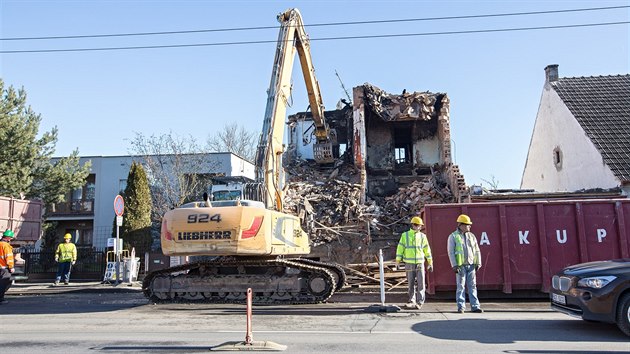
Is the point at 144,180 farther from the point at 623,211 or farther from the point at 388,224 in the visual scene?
the point at 623,211

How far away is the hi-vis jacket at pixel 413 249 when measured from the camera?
10.0m

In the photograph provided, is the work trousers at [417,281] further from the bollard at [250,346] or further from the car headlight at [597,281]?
the bollard at [250,346]

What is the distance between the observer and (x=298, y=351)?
245 inches

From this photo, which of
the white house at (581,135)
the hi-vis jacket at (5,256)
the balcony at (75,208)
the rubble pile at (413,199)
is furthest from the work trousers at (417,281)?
the balcony at (75,208)

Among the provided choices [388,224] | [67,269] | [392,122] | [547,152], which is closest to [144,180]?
[67,269]

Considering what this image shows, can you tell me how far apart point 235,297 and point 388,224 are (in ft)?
33.2

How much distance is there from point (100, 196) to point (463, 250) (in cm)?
2383

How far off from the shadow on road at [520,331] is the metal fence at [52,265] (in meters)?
16.0

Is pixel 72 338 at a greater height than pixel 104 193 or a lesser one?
lesser

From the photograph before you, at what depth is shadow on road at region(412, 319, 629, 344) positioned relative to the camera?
691 cm

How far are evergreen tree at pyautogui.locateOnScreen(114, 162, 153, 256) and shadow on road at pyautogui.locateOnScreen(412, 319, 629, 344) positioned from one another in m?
15.5

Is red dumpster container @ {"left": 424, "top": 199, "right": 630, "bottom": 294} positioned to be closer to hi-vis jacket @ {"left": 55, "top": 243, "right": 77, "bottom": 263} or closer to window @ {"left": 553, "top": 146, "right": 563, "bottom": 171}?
hi-vis jacket @ {"left": 55, "top": 243, "right": 77, "bottom": 263}

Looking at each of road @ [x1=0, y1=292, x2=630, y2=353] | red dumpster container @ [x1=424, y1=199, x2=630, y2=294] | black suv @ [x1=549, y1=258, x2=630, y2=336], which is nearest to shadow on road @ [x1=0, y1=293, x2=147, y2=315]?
road @ [x1=0, y1=292, x2=630, y2=353]

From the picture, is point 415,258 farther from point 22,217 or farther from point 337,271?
point 22,217
